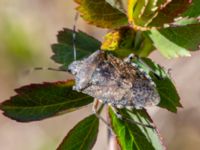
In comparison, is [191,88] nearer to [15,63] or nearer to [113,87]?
[15,63]

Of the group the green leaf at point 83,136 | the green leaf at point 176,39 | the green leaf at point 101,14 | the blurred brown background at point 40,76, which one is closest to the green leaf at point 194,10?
the green leaf at point 176,39

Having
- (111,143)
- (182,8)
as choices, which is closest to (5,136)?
(111,143)

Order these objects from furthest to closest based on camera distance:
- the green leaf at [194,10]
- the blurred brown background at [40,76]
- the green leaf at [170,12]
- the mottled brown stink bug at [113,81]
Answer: the blurred brown background at [40,76] → the mottled brown stink bug at [113,81] → the green leaf at [194,10] → the green leaf at [170,12]

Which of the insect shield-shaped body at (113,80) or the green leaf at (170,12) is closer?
the green leaf at (170,12)

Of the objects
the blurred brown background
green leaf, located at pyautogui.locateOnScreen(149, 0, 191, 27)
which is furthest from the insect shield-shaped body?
the blurred brown background

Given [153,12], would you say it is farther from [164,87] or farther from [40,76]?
[40,76]

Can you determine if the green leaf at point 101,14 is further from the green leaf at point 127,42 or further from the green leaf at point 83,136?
the green leaf at point 83,136

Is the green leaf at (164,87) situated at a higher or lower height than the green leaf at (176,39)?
lower
